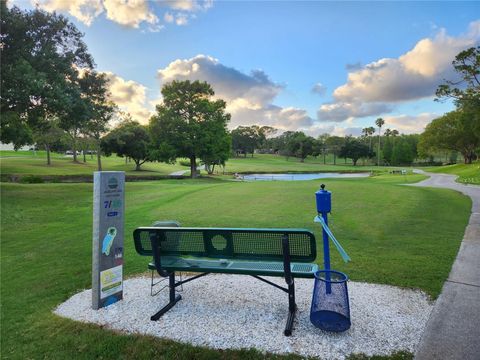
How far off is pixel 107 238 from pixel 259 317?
2.22 meters

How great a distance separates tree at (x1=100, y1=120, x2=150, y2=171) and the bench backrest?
1695 inches

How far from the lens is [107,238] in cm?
446

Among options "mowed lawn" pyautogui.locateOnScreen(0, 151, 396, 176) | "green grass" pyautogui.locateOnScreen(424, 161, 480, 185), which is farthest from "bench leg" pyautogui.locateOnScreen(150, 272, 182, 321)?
"mowed lawn" pyautogui.locateOnScreen(0, 151, 396, 176)

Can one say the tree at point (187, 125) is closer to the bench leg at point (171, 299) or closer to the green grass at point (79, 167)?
the green grass at point (79, 167)

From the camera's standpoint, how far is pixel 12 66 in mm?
15227

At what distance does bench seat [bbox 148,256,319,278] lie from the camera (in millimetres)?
3795

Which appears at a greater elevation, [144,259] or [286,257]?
[286,257]

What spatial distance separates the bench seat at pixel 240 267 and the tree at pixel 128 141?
43151 millimetres

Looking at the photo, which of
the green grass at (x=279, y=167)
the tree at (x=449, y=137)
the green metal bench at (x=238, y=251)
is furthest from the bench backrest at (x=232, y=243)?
the tree at (x=449, y=137)

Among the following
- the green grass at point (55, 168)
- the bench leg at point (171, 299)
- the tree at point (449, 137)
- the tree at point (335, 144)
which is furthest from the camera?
the tree at point (335, 144)

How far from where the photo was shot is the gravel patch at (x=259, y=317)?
3.38 meters

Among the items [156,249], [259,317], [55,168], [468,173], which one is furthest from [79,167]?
[468,173]

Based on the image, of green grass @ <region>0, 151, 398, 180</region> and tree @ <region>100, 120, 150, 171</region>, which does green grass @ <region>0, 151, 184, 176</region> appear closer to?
green grass @ <region>0, 151, 398, 180</region>

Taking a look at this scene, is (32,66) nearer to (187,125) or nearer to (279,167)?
(187,125)
